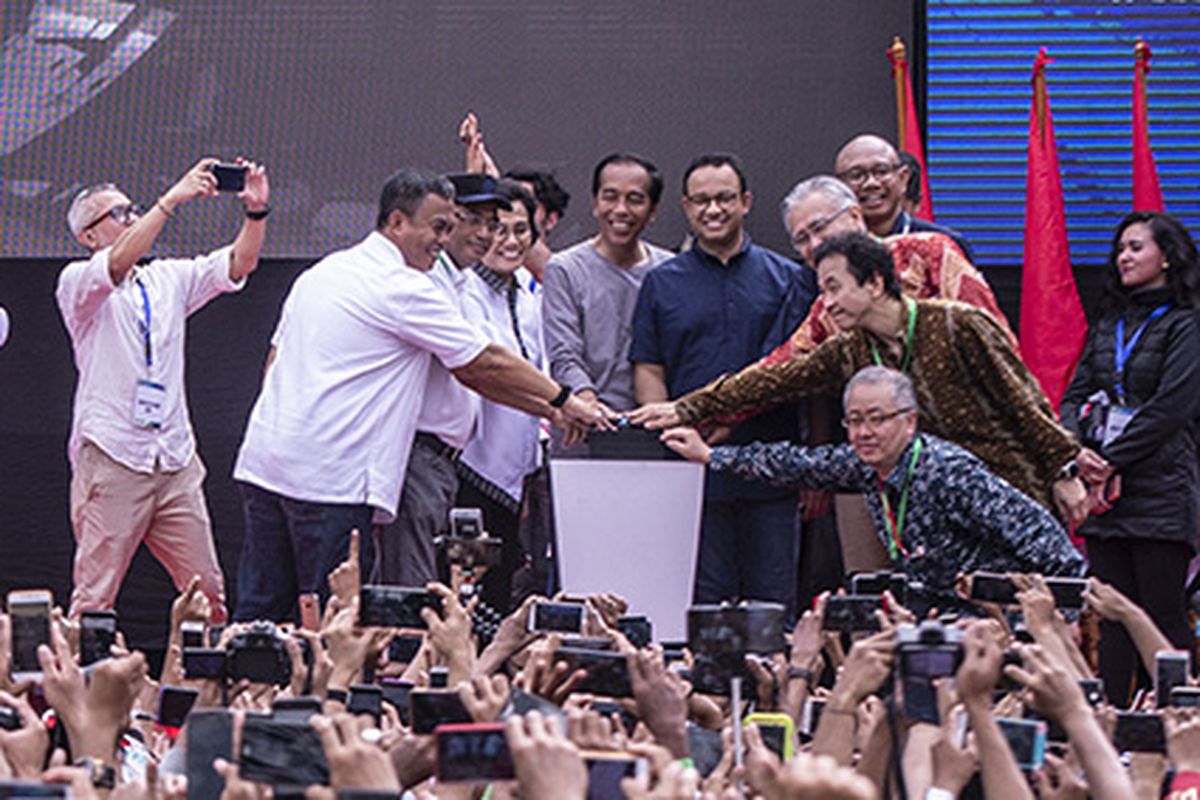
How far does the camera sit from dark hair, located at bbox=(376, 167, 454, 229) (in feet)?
14.8

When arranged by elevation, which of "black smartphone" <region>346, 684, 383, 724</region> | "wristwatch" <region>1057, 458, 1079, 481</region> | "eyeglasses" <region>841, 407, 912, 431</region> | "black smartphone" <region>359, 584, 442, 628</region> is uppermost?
"eyeglasses" <region>841, 407, 912, 431</region>

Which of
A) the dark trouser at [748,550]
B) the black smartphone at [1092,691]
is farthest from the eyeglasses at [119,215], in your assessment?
the black smartphone at [1092,691]

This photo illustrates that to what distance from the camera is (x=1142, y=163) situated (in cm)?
567

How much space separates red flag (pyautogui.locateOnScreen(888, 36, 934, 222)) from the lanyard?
A: 6.82 ft

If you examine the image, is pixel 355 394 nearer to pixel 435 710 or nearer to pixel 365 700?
pixel 365 700

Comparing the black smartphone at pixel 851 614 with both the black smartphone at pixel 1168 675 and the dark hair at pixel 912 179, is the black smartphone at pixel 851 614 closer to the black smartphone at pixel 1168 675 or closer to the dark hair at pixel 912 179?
the black smartphone at pixel 1168 675

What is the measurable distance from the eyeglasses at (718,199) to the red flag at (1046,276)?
149 cm

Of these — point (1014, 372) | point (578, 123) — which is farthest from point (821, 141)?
point (1014, 372)

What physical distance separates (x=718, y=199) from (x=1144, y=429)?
3.84 ft

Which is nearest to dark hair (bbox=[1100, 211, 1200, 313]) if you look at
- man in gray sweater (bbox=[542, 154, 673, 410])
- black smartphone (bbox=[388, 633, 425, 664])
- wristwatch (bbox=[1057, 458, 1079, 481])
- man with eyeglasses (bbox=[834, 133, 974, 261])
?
man with eyeglasses (bbox=[834, 133, 974, 261])

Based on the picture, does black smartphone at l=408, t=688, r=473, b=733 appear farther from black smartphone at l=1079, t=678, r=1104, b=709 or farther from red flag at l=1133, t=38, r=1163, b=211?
red flag at l=1133, t=38, r=1163, b=211

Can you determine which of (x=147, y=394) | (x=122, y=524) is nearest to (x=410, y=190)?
(x=147, y=394)

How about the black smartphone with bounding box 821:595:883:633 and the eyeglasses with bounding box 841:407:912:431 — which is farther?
the eyeglasses with bounding box 841:407:912:431

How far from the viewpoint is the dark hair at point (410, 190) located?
14.8ft
